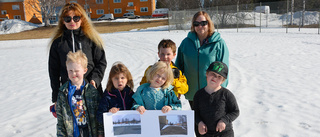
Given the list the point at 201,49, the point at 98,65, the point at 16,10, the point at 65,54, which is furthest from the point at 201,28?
the point at 16,10

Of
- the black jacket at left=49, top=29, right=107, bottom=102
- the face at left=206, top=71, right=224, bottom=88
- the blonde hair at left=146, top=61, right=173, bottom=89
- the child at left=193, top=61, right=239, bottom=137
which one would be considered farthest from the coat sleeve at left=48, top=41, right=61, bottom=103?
the face at left=206, top=71, right=224, bottom=88

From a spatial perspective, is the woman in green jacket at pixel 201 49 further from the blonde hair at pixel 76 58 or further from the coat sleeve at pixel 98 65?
the blonde hair at pixel 76 58

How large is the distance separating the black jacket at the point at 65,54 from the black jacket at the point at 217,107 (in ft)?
4.54

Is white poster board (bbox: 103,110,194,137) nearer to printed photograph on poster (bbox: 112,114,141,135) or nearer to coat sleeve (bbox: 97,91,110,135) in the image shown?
printed photograph on poster (bbox: 112,114,141,135)

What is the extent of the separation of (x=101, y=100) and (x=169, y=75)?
82cm

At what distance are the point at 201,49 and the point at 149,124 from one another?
1.24 meters

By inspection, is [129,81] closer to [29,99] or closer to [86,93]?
[86,93]

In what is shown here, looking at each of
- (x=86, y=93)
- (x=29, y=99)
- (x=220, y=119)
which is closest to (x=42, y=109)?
(x=29, y=99)

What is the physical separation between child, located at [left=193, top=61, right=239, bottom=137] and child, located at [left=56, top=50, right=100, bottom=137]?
47.7 inches

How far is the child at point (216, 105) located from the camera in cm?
242

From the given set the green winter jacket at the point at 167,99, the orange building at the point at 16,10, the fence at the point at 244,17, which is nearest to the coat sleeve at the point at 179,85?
the green winter jacket at the point at 167,99

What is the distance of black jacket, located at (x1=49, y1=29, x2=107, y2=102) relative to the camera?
9.45 ft

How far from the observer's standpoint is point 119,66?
8.70ft

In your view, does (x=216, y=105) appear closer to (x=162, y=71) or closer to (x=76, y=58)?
(x=162, y=71)
